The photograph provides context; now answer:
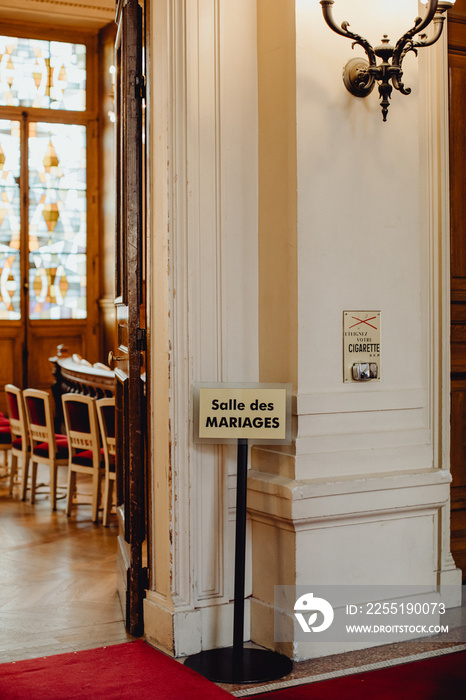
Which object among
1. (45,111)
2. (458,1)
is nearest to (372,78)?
(458,1)

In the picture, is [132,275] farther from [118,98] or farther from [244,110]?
[118,98]

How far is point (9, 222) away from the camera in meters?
12.0

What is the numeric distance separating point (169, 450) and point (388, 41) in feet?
6.45

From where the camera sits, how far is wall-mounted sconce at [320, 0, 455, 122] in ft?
11.2

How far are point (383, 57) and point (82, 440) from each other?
13.1 feet

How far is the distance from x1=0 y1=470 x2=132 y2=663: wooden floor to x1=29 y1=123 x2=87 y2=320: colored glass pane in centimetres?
557

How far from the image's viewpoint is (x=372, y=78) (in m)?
3.63

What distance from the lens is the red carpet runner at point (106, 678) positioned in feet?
10.2

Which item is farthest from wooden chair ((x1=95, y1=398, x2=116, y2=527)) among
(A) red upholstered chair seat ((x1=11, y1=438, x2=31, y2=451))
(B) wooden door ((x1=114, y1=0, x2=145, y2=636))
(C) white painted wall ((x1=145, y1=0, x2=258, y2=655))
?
(C) white painted wall ((x1=145, y1=0, x2=258, y2=655))

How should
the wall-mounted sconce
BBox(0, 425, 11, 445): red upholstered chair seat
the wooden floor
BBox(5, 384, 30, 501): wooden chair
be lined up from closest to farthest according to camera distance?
the wall-mounted sconce < the wooden floor < BBox(5, 384, 30, 501): wooden chair < BBox(0, 425, 11, 445): red upholstered chair seat

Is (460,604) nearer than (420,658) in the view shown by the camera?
No

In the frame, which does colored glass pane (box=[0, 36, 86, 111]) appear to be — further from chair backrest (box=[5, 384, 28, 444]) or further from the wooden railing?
chair backrest (box=[5, 384, 28, 444])

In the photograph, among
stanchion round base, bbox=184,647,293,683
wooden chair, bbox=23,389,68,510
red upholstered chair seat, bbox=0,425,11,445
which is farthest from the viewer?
red upholstered chair seat, bbox=0,425,11,445

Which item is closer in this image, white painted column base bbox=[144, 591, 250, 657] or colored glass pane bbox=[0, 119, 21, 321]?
white painted column base bbox=[144, 591, 250, 657]
